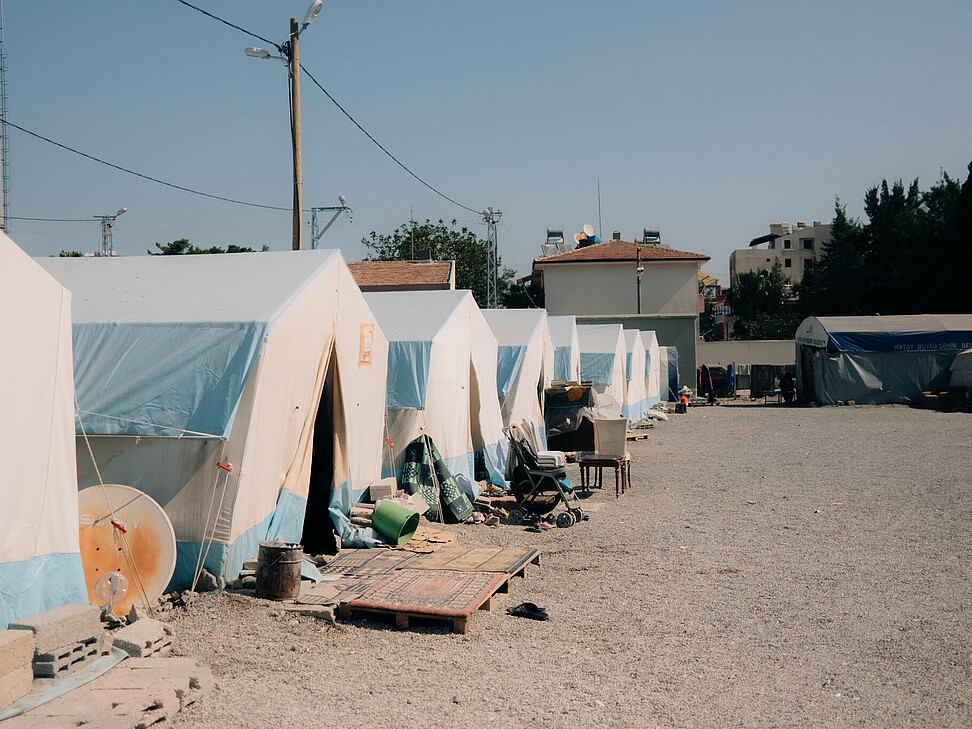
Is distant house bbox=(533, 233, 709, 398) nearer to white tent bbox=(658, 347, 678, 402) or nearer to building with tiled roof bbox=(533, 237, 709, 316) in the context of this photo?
building with tiled roof bbox=(533, 237, 709, 316)

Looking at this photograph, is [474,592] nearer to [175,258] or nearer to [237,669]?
[237,669]

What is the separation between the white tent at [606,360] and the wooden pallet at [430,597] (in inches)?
614

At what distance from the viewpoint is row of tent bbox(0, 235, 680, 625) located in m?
5.38

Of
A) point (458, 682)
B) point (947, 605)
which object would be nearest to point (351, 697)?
point (458, 682)

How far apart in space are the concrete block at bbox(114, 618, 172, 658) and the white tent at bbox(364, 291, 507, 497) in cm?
529

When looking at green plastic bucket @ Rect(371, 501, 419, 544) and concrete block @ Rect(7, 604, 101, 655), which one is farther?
green plastic bucket @ Rect(371, 501, 419, 544)

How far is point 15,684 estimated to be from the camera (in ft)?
14.3

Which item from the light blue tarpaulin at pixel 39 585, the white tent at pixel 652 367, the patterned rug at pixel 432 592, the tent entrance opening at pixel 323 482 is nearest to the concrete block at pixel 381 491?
the tent entrance opening at pixel 323 482

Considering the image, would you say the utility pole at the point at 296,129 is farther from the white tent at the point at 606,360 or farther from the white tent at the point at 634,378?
the white tent at the point at 634,378

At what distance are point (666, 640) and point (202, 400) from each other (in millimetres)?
4089

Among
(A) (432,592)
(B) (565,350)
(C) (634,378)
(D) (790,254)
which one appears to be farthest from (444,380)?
(D) (790,254)

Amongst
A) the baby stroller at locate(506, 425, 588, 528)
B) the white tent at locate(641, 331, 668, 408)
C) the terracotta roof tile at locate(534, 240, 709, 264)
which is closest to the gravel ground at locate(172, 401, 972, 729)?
the baby stroller at locate(506, 425, 588, 528)

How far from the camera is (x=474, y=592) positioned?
6797mm

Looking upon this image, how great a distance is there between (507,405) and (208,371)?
8.99 m
